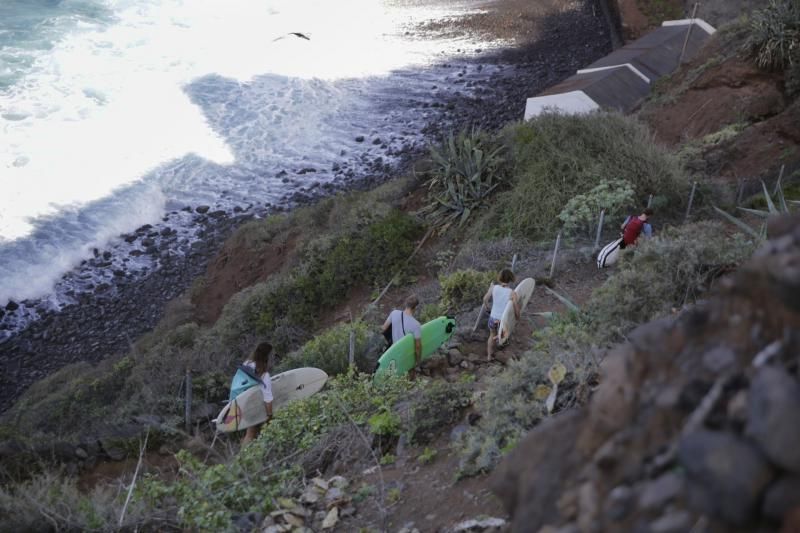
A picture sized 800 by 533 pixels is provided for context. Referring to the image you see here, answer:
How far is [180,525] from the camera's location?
4930 mm

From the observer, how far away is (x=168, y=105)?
87.1ft

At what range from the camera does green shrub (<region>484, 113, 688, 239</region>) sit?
12.1 m

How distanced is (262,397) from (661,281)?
3.71m

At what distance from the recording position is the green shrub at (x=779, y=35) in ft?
51.7

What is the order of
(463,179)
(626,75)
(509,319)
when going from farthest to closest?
(626,75), (463,179), (509,319)

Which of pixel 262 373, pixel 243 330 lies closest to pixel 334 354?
pixel 262 373

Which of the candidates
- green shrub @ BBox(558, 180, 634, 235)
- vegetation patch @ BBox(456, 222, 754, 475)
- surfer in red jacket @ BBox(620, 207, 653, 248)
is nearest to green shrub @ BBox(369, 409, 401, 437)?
Result: vegetation patch @ BBox(456, 222, 754, 475)

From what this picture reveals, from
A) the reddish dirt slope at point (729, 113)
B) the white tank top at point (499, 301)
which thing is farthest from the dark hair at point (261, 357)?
the reddish dirt slope at point (729, 113)

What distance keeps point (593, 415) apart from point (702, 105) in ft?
A: 52.9

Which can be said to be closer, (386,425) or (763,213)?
(386,425)

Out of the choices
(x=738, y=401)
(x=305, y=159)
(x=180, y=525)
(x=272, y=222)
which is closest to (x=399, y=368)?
(x=180, y=525)

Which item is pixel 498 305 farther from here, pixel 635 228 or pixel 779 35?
pixel 779 35

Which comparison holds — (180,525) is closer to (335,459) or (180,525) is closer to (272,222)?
(335,459)

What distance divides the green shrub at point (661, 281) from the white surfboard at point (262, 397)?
9.27 ft
